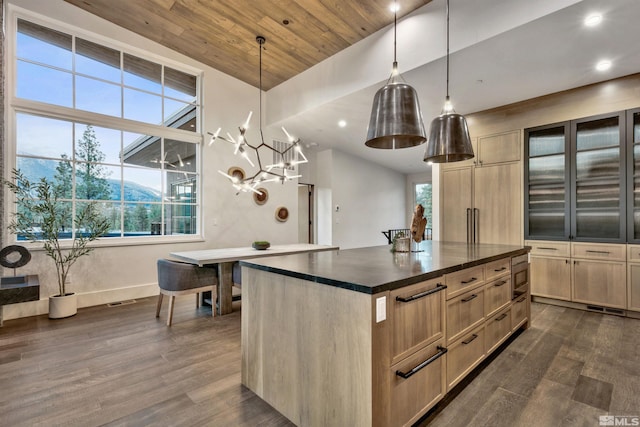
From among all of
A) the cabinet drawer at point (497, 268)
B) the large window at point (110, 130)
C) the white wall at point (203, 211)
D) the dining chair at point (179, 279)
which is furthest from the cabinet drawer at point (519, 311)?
the large window at point (110, 130)

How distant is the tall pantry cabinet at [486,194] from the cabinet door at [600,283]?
765mm

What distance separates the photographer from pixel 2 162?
11.8ft

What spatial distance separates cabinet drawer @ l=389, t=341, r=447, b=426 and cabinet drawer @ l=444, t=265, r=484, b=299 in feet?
1.11

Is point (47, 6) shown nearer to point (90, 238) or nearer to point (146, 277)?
point (90, 238)

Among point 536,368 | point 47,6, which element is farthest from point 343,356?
point 47,6

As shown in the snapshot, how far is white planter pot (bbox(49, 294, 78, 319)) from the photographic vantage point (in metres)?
3.66

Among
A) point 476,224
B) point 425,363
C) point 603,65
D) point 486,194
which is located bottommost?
point 425,363

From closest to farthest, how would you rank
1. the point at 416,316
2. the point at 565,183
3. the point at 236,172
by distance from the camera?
the point at 416,316
the point at 565,183
the point at 236,172

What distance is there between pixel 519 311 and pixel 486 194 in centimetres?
213

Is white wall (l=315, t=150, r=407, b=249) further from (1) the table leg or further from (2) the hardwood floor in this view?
(2) the hardwood floor

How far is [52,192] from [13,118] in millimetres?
974

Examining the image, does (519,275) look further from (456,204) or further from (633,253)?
(456,204)

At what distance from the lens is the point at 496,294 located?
247cm

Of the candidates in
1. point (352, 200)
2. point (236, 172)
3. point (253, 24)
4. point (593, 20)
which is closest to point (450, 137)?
point (593, 20)
